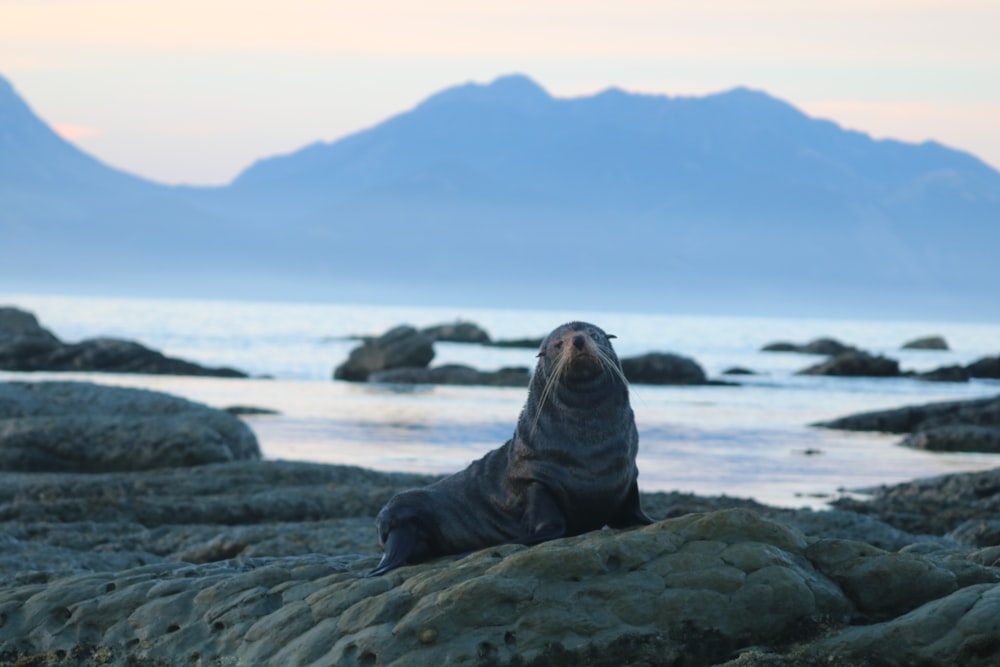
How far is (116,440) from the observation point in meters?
18.4

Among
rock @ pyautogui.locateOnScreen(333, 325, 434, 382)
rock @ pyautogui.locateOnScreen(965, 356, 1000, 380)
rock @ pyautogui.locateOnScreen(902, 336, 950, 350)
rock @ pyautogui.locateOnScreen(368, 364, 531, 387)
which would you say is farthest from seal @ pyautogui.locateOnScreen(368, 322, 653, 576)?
rock @ pyautogui.locateOnScreen(902, 336, 950, 350)

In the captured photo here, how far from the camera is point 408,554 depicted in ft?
23.8

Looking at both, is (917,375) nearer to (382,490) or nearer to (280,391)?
(280,391)

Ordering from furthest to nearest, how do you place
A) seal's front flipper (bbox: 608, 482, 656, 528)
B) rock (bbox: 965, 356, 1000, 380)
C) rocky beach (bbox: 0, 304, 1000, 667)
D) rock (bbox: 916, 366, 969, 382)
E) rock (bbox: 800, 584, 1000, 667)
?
rock (bbox: 965, 356, 1000, 380) → rock (bbox: 916, 366, 969, 382) → seal's front flipper (bbox: 608, 482, 656, 528) → rocky beach (bbox: 0, 304, 1000, 667) → rock (bbox: 800, 584, 1000, 667)

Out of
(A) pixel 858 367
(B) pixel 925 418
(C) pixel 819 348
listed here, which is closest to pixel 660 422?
(B) pixel 925 418

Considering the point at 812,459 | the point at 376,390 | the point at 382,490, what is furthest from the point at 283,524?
the point at 376,390

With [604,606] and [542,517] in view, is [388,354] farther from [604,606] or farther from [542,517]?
[604,606]

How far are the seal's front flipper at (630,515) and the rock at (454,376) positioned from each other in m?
38.1

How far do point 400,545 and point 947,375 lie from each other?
54515mm

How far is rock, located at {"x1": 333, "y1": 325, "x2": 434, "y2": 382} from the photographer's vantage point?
1949 inches

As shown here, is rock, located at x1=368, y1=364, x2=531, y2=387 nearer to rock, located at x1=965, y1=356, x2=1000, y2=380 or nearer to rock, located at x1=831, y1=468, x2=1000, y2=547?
rock, located at x1=965, y1=356, x2=1000, y2=380

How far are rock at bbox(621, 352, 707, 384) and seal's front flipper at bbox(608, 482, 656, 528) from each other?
42.3 meters

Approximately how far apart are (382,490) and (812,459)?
33.8ft

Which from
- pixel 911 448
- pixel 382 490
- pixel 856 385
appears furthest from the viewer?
pixel 856 385
